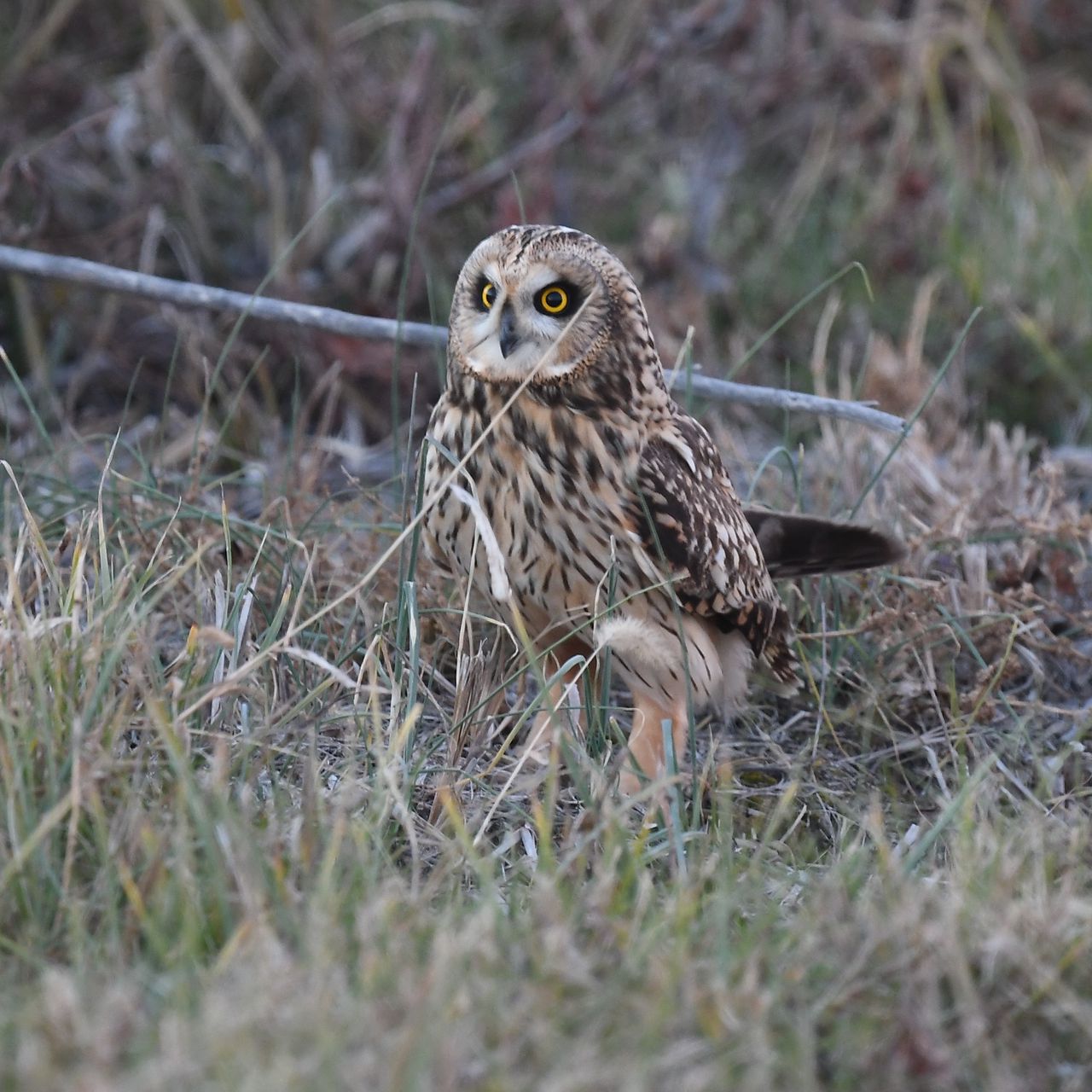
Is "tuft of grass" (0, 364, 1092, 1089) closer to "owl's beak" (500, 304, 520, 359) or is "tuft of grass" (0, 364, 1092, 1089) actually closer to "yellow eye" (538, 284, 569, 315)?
"owl's beak" (500, 304, 520, 359)

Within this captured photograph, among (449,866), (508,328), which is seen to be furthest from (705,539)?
(449,866)

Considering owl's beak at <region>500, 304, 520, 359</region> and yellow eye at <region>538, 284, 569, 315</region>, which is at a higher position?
yellow eye at <region>538, 284, 569, 315</region>

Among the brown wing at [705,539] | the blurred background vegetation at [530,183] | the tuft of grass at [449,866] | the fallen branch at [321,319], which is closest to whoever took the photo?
the tuft of grass at [449,866]

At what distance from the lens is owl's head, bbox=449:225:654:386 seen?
114 inches

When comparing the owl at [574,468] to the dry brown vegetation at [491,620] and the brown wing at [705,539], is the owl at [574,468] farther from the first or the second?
the dry brown vegetation at [491,620]

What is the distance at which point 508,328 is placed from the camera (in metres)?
2.90

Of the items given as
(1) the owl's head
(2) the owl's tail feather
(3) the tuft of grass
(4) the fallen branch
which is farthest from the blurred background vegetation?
(1) the owl's head

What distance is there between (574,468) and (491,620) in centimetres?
35

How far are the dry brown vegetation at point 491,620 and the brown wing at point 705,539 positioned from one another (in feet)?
0.92

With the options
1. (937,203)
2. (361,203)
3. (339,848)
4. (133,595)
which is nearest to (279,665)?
(133,595)

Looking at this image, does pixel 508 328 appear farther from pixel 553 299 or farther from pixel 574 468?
pixel 574 468

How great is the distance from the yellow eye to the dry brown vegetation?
1.34 feet

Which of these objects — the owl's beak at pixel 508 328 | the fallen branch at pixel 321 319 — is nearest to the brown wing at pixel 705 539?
the fallen branch at pixel 321 319

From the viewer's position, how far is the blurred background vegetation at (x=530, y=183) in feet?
16.2
